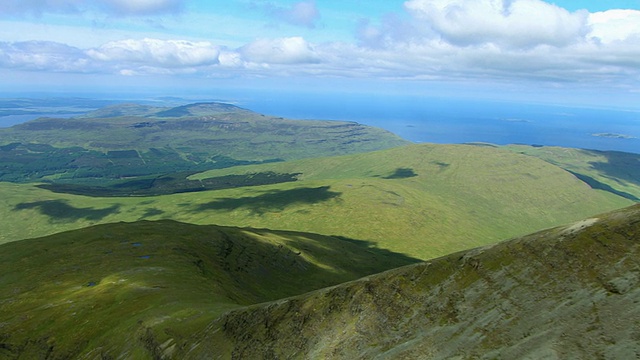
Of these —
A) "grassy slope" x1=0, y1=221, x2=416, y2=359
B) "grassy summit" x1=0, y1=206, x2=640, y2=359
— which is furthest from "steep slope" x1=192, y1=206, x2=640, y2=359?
"grassy slope" x1=0, y1=221, x2=416, y2=359

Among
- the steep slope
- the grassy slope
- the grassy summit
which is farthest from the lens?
the grassy slope

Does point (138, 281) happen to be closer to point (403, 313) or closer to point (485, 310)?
point (403, 313)

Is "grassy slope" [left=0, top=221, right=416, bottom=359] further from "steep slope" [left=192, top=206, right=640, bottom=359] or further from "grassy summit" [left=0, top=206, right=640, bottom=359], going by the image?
"steep slope" [left=192, top=206, right=640, bottom=359]

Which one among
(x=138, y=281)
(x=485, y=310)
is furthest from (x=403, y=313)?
(x=138, y=281)

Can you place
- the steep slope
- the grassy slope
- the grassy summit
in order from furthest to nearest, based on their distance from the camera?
the grassy slope < the grassy summit < the steep slope

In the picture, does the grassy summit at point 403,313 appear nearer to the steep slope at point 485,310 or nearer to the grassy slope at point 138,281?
the steep slope at point 485,310

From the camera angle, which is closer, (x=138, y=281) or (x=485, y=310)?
(x=485, y=310)
